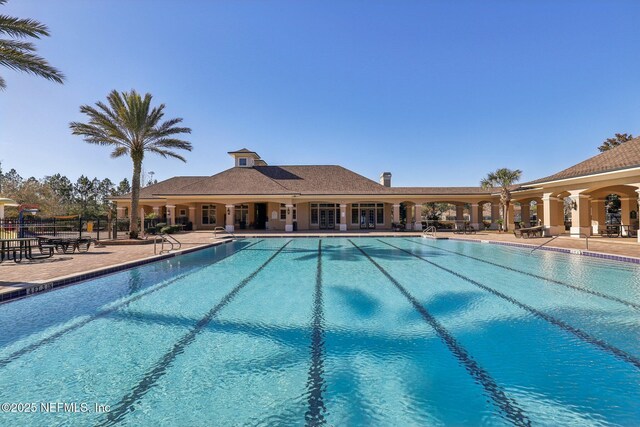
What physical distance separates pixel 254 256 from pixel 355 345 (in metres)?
9.63

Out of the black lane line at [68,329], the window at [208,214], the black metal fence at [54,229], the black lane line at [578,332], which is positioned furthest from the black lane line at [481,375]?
the window at [208,214]

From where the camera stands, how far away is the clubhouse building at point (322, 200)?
22469 mm

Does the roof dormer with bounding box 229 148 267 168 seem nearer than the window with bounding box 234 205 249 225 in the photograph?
No

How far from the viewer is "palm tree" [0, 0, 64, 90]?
8688 mm

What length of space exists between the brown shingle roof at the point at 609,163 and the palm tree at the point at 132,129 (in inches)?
963

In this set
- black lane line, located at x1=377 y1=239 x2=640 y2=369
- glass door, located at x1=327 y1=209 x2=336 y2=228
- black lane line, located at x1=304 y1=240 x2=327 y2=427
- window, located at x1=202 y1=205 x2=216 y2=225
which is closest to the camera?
black lane line, located at x1=304 y1=240 x2=327 y2=427

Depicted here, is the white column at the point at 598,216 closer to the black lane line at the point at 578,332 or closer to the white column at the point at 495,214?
the white column at the point at 495,214

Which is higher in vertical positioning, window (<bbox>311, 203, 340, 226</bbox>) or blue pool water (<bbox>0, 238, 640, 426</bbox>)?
window (<bbox>311, 203, 340, 226</bbox>)

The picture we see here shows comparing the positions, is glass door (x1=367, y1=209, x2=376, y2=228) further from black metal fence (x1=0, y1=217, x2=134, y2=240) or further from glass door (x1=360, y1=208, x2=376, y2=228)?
black metal fence (x1=0, y1=217, x2=134, y2=240)

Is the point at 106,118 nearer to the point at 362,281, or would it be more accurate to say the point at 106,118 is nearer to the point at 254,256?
the point at 254,256

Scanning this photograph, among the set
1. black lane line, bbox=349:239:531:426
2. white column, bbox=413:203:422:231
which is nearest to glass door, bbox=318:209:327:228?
white column, bbox=413:203:422:231

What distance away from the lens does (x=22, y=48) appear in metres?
9.15

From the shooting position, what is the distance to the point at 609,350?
4.46 metres

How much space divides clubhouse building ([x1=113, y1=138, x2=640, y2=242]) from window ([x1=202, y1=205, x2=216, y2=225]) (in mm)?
98
